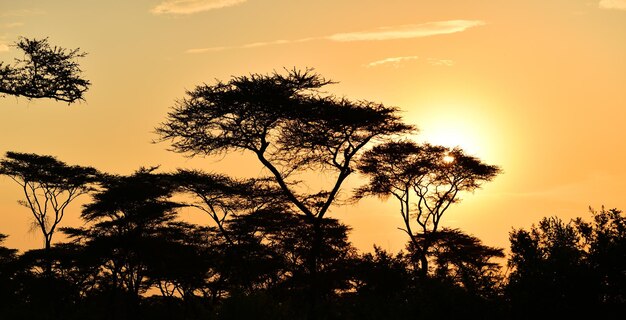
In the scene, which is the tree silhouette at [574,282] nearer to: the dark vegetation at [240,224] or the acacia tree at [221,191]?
the dark vegetation at [240,224]

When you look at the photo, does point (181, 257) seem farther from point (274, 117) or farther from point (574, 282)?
point (574, 282)

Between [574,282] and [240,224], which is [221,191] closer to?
[240,224]

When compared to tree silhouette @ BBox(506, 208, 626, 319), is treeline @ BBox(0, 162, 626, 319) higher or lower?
higher

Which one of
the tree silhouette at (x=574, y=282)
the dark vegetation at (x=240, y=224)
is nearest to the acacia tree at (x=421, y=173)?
the dark vegetation at (x=240, y=224)

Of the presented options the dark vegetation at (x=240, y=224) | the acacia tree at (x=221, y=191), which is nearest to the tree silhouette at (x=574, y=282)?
the dark vegetation at (x=240, y=224)

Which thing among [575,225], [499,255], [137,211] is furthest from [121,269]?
[575,225]

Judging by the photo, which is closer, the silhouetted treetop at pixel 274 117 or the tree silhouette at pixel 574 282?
the tree silhouette at pixel 574 282

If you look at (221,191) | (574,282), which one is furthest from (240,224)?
(574,282)

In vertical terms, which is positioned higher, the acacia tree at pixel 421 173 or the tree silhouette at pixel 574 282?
the acacia tree at pixel 421 173

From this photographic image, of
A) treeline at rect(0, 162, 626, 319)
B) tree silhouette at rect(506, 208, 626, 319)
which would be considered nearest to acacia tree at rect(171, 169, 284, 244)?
treeline at rect(0, 162, 626, 319)

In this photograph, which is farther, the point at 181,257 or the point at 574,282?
the point at 181,257

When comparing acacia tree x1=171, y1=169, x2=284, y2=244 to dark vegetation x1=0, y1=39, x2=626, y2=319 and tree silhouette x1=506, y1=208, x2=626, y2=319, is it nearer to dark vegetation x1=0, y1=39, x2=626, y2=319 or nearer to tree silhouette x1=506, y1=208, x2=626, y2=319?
dark vegetation x1=0, y1=39, x2=626, y2=319

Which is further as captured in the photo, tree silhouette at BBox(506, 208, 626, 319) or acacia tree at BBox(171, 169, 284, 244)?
acacia tree at BBox(171, 169, 284, 244)

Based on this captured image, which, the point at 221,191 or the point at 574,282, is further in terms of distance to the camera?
the point at 221,191
